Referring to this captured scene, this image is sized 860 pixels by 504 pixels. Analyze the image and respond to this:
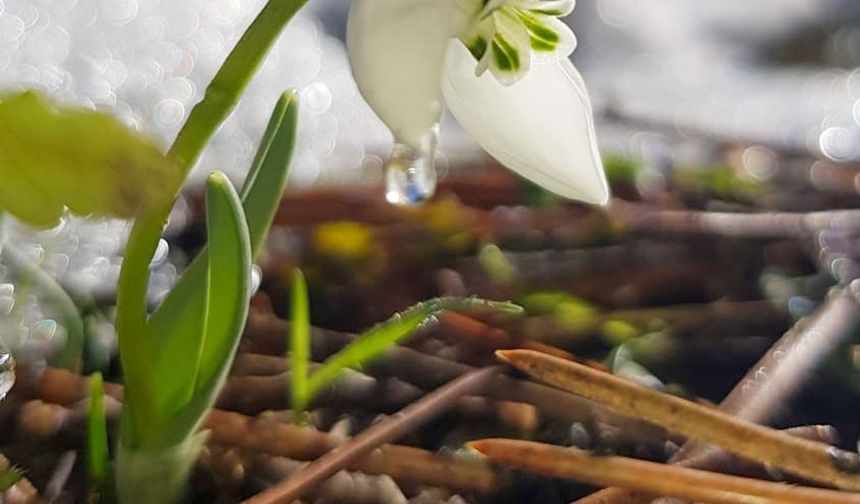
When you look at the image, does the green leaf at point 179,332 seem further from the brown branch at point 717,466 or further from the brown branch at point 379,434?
the brown branch at point 717,466

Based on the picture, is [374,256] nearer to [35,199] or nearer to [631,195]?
[631,195]

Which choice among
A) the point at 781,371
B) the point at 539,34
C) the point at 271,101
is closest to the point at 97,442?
the point at 539,34

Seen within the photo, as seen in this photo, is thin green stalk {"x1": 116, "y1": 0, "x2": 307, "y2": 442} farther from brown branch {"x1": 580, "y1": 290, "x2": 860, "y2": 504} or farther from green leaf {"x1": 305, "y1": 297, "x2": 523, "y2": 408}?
brown branch {"x1": 580, "y1": 290, "x2": 860, "y2": 504}

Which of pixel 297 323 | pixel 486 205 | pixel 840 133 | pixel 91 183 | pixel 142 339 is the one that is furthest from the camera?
pixel 840 133

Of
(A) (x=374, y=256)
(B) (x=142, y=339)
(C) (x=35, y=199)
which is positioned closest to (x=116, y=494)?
(B) (x=142, y=339)

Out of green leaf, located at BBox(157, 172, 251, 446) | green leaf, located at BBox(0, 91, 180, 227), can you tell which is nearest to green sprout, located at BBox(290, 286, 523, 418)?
green leaf, located at BBox(157, 172, 251, 446)
